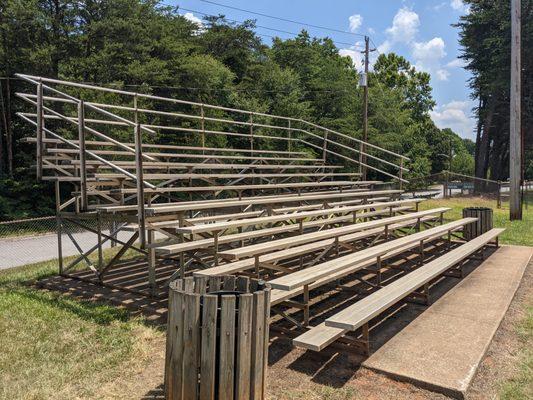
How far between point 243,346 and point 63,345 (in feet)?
7.15

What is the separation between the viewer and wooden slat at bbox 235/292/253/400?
2.72m

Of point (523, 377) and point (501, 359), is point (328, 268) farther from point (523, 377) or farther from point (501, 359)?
point (523, 377)

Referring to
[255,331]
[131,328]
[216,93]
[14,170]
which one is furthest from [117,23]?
[255,331]

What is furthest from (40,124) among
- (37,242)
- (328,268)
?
(37,242)

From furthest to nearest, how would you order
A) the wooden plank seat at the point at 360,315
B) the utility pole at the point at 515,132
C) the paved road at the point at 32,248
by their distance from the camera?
the utility pole at the point at 515,132
the paved road at the point at 32,248
the wooden plank seat at the point at 360,315

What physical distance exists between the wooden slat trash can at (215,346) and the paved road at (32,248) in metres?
7.29

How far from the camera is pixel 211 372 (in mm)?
2699

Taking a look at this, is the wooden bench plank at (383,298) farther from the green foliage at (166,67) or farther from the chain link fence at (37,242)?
the green foliage at (166,67)

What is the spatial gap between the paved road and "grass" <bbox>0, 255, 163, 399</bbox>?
13.4 feet

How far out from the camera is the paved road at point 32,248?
9500 mm

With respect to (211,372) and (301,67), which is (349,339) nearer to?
(211,372)

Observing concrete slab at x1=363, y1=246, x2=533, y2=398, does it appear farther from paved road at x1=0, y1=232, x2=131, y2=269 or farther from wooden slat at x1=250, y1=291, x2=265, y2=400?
paved road at x1=0, y1=232, x2=131, y2=269

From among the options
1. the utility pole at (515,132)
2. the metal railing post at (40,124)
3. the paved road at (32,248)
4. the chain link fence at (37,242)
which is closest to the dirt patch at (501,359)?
the metal railing post at (40,124)

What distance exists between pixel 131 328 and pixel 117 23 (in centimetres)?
1803
